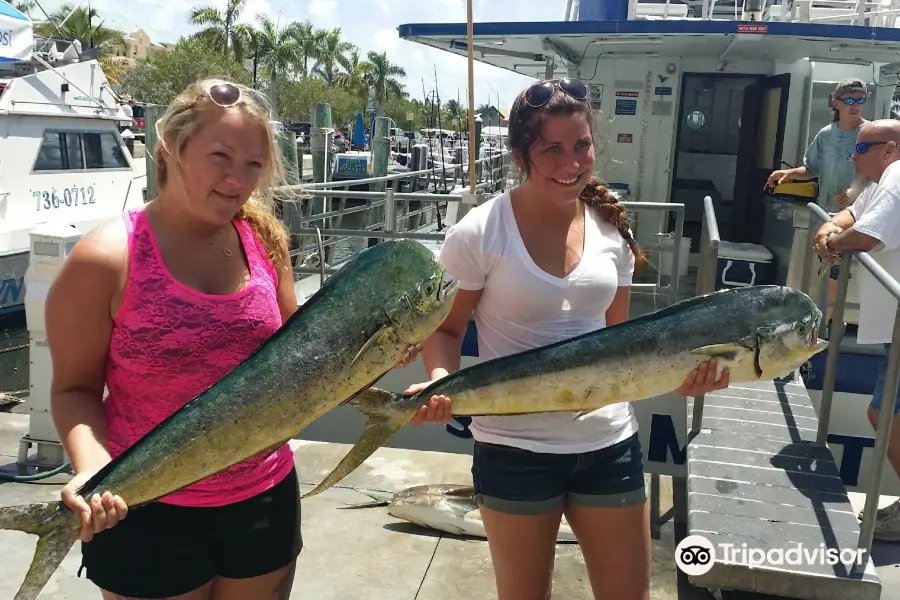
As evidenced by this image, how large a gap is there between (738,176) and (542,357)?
8321 mm

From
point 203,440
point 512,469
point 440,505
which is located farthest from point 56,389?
point 440,505

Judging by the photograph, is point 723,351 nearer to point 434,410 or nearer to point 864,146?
point 434,410

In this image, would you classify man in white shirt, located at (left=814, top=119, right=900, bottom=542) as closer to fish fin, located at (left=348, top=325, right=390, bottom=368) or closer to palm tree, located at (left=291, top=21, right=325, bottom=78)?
fish fin, located at (left=348, top=325, right=390, bottom=368)

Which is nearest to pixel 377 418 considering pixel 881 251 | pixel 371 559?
pixel 371 559

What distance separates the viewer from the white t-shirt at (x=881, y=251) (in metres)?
3.60

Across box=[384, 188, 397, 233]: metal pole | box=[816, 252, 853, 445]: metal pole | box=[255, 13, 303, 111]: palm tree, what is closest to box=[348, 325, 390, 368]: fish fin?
box=[816, 252, 853, 445]: metal pole

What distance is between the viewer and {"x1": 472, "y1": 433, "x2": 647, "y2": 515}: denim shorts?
6.89 feet

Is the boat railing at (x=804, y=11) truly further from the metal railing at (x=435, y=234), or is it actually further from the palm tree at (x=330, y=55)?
the palm tree at (x=330, y=55)

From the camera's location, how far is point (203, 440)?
1.60 meters

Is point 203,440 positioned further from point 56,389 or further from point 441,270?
point 441,270

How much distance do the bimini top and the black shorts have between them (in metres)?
6.97

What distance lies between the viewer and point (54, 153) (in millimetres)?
14570

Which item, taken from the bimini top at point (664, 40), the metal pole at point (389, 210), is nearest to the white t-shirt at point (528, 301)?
the metal pole at point (389, 210)

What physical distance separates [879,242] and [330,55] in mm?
71936
